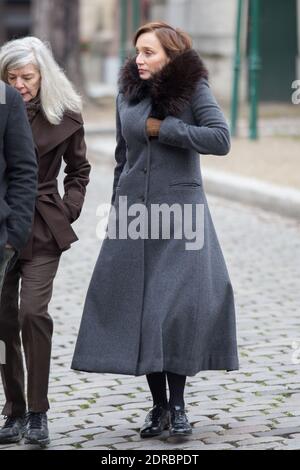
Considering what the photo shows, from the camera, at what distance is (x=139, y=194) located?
17.6 feet

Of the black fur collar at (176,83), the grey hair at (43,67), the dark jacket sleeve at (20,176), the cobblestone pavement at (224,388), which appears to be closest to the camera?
the dark jacket sleeve at (20,176)

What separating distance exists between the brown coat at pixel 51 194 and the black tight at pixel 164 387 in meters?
0.67

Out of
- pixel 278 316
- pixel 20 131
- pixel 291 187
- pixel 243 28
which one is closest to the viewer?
pixel 20 131

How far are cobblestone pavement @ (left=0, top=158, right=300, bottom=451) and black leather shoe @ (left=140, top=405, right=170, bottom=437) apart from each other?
0.04 meters

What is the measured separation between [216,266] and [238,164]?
11132 mm

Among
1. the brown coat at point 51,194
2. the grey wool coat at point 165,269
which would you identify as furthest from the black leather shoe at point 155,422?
the brown coat at point 51,194

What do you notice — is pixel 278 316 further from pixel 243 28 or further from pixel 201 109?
pixel 243 28

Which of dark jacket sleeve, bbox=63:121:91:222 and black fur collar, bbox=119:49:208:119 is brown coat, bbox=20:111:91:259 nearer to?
dark jacket sleeve, bbox=63:121:91:222

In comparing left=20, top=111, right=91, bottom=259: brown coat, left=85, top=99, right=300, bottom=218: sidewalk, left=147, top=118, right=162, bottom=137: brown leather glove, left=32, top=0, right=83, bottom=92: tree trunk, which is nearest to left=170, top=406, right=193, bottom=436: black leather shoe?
left=20, top=111, right=91, bottom=259: brown coat

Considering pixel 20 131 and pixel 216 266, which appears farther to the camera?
pixel 216 266

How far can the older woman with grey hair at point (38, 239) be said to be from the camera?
5.16 meters

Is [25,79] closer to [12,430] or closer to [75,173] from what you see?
[75,173]

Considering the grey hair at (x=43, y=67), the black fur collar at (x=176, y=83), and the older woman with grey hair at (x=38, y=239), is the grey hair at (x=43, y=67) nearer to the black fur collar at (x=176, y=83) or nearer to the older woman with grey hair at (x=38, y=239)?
the older woman with grey hair at (x=38, y=239)

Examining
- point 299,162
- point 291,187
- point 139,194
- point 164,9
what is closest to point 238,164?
point 299,162
